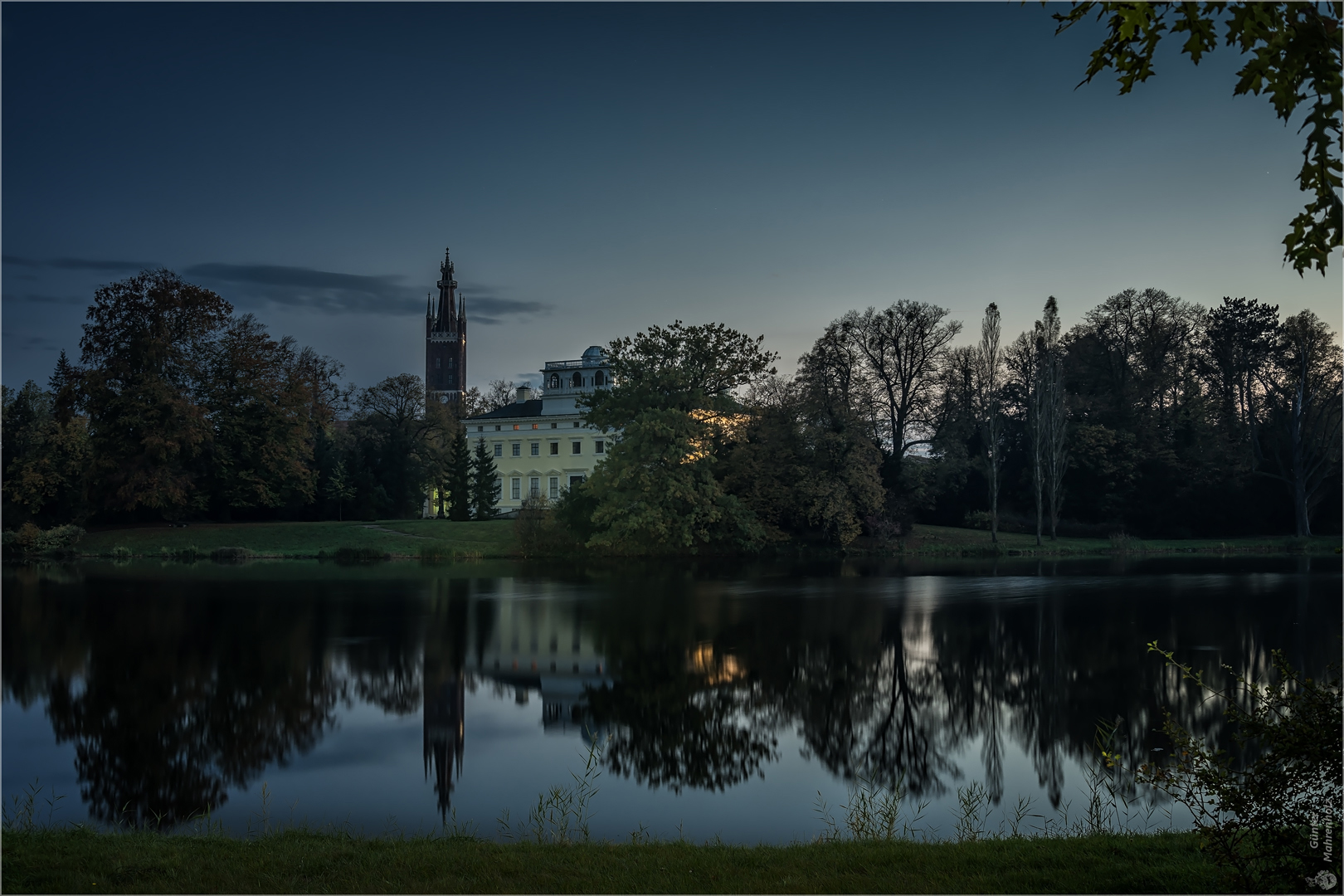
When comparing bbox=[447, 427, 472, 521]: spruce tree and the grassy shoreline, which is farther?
bbox=[447, 427, 472, 521]: spruce tree

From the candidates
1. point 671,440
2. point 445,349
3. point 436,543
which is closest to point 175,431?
point 436,543

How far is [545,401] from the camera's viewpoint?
2726 inches

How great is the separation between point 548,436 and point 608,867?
63355 millimetres

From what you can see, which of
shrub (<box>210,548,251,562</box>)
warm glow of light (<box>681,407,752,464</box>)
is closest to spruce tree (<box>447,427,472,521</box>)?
shrub (<box>210,548,251,562</box>)

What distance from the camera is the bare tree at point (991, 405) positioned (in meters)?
45.4

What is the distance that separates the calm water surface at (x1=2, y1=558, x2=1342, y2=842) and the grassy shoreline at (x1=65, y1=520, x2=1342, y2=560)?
17547mm

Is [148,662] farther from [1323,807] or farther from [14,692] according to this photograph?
[1323,807]

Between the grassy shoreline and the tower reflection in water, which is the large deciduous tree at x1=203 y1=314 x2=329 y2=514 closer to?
the grassy shoreline

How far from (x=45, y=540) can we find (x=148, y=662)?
111 feet

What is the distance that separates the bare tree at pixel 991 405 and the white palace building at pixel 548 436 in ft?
90.3

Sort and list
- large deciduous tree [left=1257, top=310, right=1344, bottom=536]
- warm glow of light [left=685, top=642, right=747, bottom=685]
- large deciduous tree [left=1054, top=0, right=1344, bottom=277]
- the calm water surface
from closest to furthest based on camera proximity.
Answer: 1. large deciduous tree [left=1054, top=0, right=1344, bottom=277]
2. the calm water surface
3. warm glow of light [left=685, top=642, right=747, bottom=685]
4. large deciduous tree [left=1257, top=310, right=1344, bottom=536]

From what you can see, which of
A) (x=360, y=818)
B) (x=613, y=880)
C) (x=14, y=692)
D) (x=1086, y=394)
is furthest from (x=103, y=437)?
(x=1086, y=394)

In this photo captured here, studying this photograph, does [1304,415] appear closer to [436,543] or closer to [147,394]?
[436,543]

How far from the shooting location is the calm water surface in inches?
331
